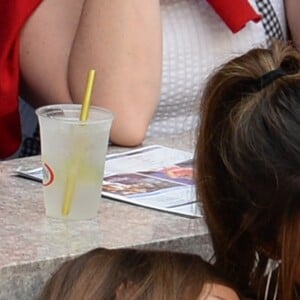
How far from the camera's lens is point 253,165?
1213mm

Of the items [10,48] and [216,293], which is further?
[10,48]

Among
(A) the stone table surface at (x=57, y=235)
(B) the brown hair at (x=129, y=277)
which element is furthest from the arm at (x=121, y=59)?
(B) the brown hair at (x=129, y=277)

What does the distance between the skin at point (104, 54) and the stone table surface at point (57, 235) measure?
0.31 metres

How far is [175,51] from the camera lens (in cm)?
199

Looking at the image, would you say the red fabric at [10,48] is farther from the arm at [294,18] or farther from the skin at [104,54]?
the arm at [294,18]

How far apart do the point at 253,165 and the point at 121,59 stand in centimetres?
65

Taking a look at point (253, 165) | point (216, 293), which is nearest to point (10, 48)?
Result: point (253, 165)

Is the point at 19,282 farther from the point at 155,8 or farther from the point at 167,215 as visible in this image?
the point at 155,8

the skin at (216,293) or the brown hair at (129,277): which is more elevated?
the brown hair at (129,277)

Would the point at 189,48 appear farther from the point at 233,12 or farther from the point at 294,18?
the point at 294,18

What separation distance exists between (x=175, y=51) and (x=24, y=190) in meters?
0.55

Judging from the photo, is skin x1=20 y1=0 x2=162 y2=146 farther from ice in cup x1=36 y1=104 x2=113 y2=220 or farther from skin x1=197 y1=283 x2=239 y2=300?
skin x1=197 y1=283 x2=239 y2=300

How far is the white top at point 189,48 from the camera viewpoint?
6.52 ft

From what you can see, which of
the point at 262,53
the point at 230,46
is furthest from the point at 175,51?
the point at 262,53
